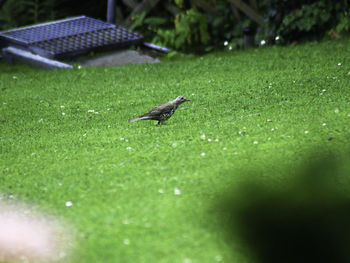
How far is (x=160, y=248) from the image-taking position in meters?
3.85

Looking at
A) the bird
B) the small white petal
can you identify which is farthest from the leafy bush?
the small white petal

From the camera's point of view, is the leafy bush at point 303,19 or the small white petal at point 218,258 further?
the leafy bush at point 303,19

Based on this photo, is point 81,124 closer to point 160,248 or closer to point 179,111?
point 179,111

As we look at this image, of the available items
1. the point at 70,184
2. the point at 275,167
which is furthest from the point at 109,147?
the point at 275,167

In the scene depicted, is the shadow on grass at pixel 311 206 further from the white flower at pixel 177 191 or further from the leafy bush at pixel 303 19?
the leafy bush at pixel 303 19

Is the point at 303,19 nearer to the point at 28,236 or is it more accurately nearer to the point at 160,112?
the point at 160,112

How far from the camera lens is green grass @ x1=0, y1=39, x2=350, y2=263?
4168 mm

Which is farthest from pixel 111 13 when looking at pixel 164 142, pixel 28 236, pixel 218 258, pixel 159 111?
pixel 218 258

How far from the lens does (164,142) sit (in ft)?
20.6

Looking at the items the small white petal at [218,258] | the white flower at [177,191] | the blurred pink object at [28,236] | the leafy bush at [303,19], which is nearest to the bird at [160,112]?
the white flower at [177,191]

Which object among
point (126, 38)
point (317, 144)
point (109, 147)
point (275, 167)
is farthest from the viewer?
point (126, 38)

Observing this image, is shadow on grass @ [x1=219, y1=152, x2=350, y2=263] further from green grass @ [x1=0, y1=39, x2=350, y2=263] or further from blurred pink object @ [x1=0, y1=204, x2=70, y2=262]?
blurred pink object @ [x1=0, y1=204, x2=70, y2=262]

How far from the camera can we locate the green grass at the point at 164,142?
13.7ft

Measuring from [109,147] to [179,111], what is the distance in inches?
76.5
